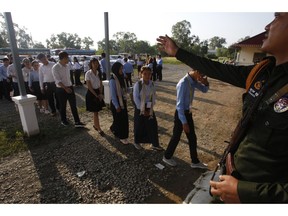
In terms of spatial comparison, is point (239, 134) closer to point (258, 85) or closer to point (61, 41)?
point (258, 85)

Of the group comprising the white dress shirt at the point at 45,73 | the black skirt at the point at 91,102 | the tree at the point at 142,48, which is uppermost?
the white dress shirt at the point at 45,73

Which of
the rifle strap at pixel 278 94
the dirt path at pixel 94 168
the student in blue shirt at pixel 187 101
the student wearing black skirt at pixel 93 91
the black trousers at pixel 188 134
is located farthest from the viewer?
the student wearing black skirt at pixel 93 91

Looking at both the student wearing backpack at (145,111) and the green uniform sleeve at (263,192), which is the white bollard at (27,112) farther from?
the green uniform sleeve at (263,192)

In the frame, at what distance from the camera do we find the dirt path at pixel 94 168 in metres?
2.90

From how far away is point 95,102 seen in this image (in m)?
4.78

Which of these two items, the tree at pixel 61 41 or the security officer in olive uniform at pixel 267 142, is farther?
the tree at pixel 61 41

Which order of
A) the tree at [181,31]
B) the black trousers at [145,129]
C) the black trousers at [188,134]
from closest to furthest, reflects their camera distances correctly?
1. the black trousers at [188,134]
2. the black trousers at [145,129]
3. the tree at [181,31]

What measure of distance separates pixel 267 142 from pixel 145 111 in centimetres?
300

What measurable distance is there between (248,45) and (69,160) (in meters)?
19.0

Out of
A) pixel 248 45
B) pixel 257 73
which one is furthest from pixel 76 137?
pixel 248 45

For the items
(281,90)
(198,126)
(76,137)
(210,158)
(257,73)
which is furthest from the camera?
(198,126)

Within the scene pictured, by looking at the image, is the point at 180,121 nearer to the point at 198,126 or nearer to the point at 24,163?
the point at 198,126

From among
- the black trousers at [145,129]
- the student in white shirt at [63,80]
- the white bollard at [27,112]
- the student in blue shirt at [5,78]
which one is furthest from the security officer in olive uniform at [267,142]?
the student in blue shirt at [5,78]

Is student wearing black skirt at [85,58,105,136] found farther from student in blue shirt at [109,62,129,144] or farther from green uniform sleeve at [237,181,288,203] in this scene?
green uniform sleeve at [237,181,288,203]
